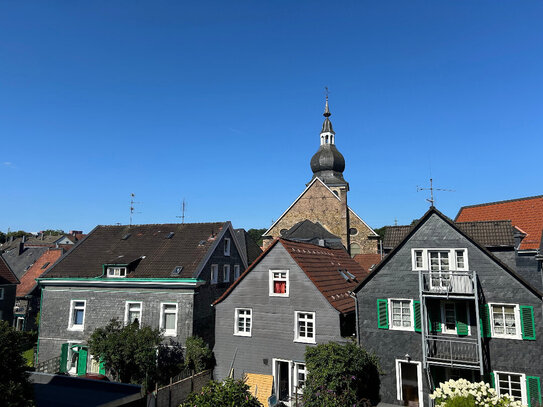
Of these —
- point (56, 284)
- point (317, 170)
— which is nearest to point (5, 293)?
point (56, 284)

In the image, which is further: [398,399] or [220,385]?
[398,399]

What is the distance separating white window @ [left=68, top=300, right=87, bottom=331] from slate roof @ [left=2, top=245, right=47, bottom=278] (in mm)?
27257

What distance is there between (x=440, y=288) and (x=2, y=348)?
1718cm

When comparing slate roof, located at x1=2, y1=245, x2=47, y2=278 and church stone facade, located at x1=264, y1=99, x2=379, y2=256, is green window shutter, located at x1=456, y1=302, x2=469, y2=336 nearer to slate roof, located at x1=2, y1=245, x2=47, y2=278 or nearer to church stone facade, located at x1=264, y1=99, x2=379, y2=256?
church stone facade, located at x1=264, y1=99, x2=379, y2=256

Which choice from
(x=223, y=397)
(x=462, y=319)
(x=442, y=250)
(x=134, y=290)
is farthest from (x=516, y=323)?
(x=134, y=290)

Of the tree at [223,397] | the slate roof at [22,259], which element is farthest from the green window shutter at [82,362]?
the slate roof at [22,259]

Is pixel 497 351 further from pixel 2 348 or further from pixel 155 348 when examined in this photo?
pixel 2 348

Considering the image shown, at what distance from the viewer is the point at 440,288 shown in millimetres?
17953

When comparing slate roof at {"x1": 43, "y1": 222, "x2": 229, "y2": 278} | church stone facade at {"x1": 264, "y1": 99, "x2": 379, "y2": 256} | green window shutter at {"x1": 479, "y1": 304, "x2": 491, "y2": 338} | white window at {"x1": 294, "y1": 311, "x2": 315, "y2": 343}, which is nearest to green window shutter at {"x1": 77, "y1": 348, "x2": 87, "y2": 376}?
slate roof at {"x1": 43, "y1": 222, "x2": 229, "y2": 278}

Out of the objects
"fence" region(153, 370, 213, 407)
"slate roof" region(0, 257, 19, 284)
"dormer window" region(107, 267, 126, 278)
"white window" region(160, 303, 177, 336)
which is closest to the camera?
"fence" region(153, 370, 213, 407)

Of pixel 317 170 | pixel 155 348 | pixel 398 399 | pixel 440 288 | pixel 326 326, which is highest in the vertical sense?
pixel 317 170

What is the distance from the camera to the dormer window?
2486 cm

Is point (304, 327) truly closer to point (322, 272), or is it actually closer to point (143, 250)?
point (322, 272)

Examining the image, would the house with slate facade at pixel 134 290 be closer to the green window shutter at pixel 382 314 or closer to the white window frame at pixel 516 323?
the green window shutter at pixel 382 314
